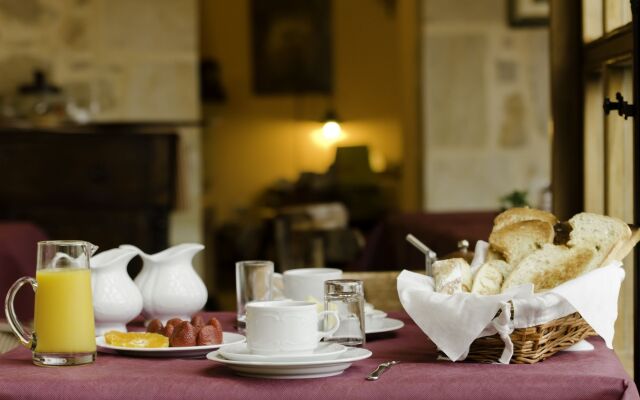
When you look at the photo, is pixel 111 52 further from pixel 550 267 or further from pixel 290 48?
pixel 550 267

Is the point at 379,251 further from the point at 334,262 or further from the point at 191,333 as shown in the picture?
the point at 191,333

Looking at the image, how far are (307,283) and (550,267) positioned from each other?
0.43 metres

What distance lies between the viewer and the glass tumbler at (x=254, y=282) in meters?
1.77

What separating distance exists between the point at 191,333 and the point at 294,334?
231mm

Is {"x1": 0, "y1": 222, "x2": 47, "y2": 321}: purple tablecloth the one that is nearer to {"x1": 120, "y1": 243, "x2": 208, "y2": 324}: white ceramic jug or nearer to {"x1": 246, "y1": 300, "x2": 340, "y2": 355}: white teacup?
{"x1": 120, "y1": 243, "x2": 208, "y2": 324}: white ceramic jug

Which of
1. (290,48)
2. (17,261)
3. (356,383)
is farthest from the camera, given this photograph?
(290,48)

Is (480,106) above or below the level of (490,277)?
above

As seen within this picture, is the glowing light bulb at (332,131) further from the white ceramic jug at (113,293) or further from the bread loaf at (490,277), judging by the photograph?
the bread loaf at (490,277)

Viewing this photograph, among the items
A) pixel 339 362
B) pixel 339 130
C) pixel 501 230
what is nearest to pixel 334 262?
pixel 501 230

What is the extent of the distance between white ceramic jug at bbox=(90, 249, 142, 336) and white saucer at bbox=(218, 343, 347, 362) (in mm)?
358

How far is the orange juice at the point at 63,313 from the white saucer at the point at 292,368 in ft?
0.72

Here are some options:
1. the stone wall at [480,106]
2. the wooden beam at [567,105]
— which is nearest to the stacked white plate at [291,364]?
the wooden beam at [567,105]

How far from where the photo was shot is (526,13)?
17.3 feet

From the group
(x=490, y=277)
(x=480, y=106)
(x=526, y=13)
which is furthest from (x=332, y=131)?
(x=490, y=277)
